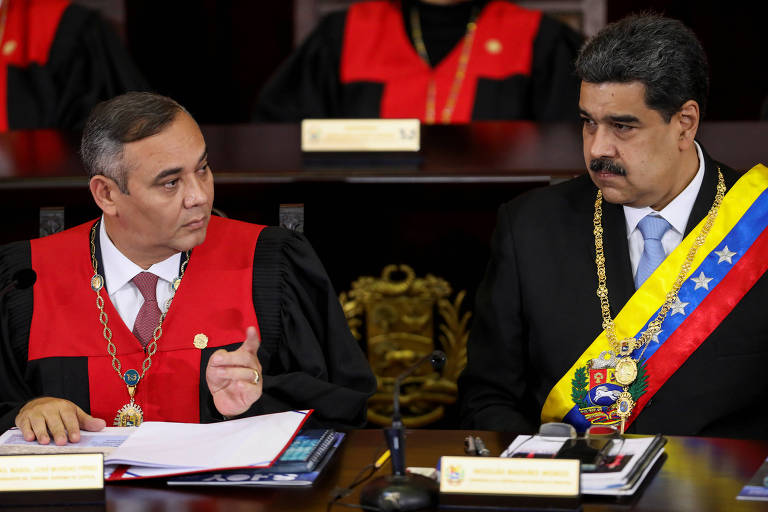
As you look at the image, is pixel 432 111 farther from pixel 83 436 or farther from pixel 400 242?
pixel 83 436

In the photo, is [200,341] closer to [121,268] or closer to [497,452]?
[121,268]

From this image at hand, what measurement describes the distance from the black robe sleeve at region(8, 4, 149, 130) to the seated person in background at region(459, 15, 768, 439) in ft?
8.13

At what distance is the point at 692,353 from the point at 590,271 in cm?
27

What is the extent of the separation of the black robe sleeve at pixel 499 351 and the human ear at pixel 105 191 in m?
0.78

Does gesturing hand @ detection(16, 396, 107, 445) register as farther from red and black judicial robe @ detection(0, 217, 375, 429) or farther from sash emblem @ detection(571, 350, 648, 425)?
sash emblem @ detection(571, 350, 648, 425)

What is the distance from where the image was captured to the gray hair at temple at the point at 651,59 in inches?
90.5

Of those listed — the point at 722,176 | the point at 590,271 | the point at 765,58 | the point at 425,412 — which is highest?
the point at 765,58

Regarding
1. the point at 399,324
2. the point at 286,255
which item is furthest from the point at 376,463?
the point at 399,324

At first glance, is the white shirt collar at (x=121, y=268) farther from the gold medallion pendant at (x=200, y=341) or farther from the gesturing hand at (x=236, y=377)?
the gesturing hand at (x=236, y=377)

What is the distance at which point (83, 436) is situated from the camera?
6.69ft

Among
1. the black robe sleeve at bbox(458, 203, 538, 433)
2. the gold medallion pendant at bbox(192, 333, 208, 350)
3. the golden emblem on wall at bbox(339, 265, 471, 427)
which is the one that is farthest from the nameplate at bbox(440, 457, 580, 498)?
the golden emblem on wall at bbox(339, 265, 471, 427)

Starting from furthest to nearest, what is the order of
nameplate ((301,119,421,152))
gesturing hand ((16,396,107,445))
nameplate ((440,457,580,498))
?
nameplate ((301,119,421,152)), gesturing hand ((16,396,107,445)), nameplate ((440,457,580,498))

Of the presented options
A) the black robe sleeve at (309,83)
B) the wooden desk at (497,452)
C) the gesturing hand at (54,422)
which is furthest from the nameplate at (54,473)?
the black robe sleeve at (309,83)

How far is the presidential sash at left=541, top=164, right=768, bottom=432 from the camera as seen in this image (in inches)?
93.3
